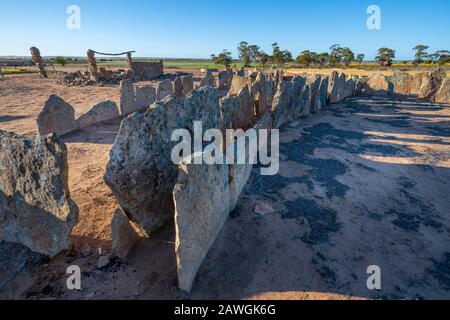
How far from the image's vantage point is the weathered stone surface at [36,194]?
3.15 metres

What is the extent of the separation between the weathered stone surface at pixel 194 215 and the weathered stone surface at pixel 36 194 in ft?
5.09

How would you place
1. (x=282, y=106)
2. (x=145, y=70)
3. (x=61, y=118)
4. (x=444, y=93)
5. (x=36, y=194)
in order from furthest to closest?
(x=145, y=70) → (x=444, y=93) → (x=282, y=106) → (x=61, y=118) → (x=36, y=194)

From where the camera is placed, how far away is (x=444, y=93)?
14.6 meters

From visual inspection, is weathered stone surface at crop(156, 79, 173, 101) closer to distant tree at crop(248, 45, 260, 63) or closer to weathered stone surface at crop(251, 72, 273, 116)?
weathered stone surface at crop(251, 72, 273, 116)

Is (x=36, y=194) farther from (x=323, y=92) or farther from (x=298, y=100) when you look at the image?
(x=323, y=92)

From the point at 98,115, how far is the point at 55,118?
1642 millimetres

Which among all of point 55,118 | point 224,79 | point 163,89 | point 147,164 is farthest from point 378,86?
point 147,164


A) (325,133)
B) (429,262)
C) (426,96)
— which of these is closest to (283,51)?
(426,96)

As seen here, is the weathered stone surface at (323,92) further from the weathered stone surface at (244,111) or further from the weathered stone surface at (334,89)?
the weathered stone surface at (244,111)

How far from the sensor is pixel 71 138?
25.1 ft

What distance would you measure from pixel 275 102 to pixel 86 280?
7.11m

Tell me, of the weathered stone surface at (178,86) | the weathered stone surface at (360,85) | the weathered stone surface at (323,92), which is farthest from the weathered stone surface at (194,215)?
the weathered stone surface at (360,85)

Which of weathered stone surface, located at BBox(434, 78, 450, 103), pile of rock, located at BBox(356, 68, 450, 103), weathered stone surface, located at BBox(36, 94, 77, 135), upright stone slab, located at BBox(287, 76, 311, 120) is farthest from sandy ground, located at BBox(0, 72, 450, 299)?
pile of rock, located at BBox(356, 68, 450, 103)
